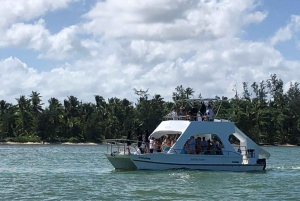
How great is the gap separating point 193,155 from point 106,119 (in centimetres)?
7017

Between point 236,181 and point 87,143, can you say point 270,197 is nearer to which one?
point 236,181

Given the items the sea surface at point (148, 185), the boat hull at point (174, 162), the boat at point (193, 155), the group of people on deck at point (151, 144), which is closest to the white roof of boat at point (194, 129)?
the boat at point (193, 155)

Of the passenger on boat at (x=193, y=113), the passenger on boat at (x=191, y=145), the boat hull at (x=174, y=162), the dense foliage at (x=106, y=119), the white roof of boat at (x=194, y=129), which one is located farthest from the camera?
the dense foliage at (x=106, y=119)

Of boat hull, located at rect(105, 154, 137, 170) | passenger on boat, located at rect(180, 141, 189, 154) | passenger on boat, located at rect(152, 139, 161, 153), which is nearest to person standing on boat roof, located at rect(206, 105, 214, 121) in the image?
passenger on boat, located at rect(180, 141, 189, 154)

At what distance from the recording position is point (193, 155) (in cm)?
3123

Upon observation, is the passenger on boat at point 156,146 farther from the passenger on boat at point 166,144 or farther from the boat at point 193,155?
the boat at point 193,155

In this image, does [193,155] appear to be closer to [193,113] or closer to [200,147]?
[200,147]

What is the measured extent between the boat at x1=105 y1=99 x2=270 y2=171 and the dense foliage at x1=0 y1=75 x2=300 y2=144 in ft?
200

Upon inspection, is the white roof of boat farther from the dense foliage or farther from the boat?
the dense foliage

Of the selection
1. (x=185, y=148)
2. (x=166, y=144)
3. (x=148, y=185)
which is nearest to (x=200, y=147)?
(x=185, y=148)

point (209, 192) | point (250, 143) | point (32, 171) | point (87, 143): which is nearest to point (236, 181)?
point (209, 192)

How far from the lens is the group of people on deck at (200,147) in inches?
1251

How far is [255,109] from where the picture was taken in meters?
98.6

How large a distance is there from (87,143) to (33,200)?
76.0 meters
